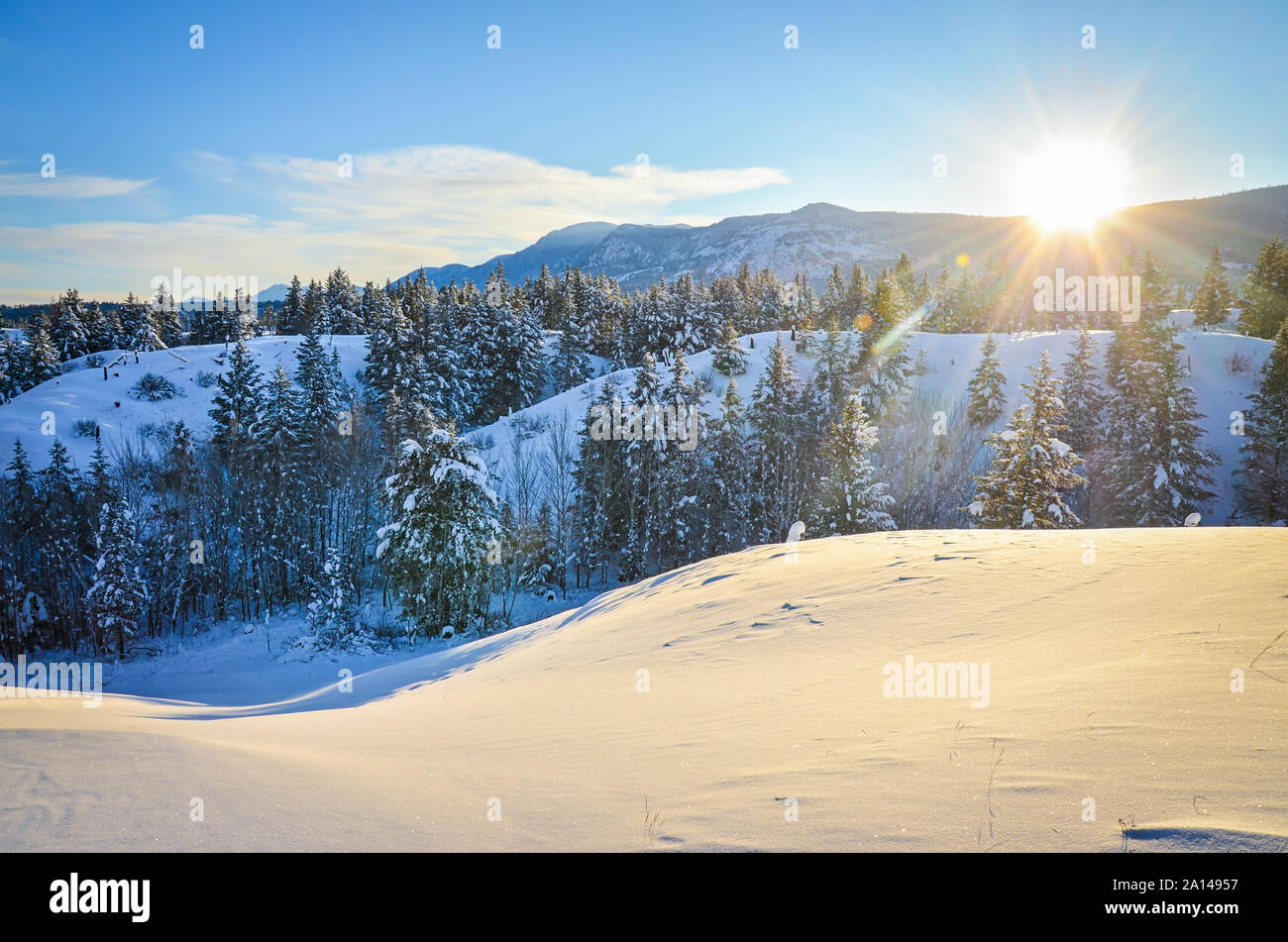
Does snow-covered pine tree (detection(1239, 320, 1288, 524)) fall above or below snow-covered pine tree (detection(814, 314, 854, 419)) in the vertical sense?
below

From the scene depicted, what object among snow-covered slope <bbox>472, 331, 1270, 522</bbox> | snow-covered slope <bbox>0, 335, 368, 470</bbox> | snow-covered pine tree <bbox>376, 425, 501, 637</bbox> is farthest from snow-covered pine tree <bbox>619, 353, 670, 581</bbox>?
snow-covered slope <bbox>0, 335, 368, 470</bbox>

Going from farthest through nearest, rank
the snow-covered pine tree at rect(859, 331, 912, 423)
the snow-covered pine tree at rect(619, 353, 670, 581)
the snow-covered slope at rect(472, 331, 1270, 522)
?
the snow-covered pine tree at rect(859, 331, 912, 423) → the snow-covered slope at rect(472, 331, 1270, 522) → the snow-covered pine tree at rect(619, 353, 670, 581)

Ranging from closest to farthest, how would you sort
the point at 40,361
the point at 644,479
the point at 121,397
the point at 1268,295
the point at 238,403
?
the point at 644,479 → the point at 238,403 → the point at 121,397 → the point at 1268,295 → the point at 40,361

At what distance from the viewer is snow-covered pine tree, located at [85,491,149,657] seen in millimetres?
30031

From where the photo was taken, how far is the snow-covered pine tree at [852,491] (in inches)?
1076

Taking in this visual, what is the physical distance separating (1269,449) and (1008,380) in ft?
56.9

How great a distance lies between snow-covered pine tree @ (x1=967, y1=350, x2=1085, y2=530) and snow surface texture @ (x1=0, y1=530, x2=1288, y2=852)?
15.7m

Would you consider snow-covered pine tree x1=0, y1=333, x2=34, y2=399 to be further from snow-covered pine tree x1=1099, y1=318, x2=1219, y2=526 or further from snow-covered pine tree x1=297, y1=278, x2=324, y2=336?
snow-covered pine tree x1=1099, y1=318, x2=1219, y2=526

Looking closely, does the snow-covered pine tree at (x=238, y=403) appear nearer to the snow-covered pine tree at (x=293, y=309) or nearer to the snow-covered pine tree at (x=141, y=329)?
the snow-covered pine tree at (x=141, y=329)

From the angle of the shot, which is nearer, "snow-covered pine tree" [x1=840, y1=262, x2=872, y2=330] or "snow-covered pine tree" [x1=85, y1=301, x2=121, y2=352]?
"snow-covered pine tree" [x1=840, y1=262, x2=872, y2=330]

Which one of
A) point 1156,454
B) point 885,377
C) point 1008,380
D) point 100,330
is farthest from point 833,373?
point 100,330

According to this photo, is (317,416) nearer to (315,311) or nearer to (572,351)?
(572,351)

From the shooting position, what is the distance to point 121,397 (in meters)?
58.6
